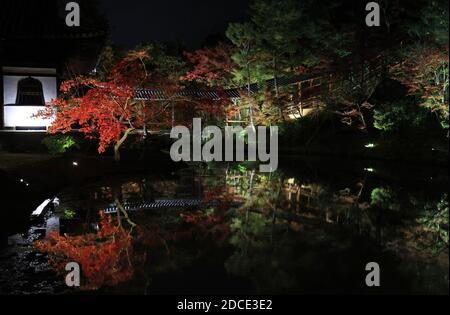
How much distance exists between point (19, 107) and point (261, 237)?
1359cm

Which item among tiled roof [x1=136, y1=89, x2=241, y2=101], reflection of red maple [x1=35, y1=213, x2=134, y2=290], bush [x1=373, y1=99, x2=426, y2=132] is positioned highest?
tiled roof [x1=136, y1=89, x2=241, y2=101]

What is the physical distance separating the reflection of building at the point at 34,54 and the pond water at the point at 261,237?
5311 millimetres

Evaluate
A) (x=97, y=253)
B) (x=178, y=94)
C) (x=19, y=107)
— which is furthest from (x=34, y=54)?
(x=97, y=253)

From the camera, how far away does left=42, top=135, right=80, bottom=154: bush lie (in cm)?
1698

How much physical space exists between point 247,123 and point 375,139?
1000 cm

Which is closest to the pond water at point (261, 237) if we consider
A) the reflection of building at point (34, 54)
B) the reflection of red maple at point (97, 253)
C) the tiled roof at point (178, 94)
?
the reflection of red maple at point (97, 253)

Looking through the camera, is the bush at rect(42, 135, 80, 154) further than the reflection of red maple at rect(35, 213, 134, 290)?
Yes

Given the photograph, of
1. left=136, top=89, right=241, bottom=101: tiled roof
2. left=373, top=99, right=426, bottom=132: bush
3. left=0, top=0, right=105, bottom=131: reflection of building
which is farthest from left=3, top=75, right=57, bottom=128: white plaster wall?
left=373, top=99, right=426, bottom=132: bush

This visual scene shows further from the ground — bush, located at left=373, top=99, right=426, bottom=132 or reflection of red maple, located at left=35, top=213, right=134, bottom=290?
bush, located at left=373, top=99, right=426, bottom=132

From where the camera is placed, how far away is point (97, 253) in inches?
274

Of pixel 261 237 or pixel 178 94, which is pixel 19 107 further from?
pixel 261 237

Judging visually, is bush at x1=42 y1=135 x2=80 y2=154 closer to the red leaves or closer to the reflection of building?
the reflection of building
